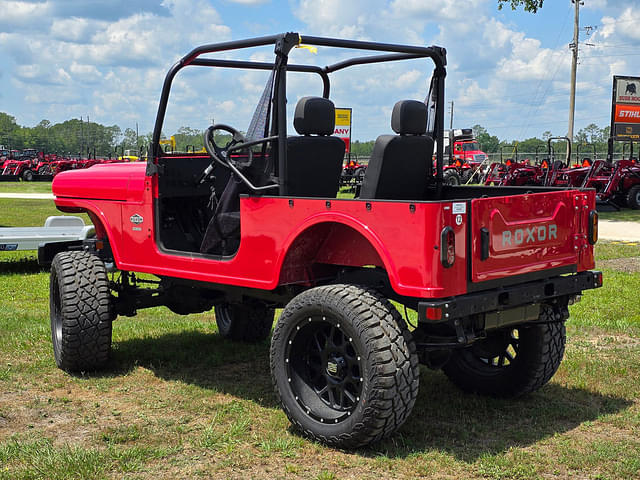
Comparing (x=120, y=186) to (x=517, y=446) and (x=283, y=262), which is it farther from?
(x=517, y=446)

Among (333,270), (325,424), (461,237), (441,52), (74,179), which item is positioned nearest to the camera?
(461,237)

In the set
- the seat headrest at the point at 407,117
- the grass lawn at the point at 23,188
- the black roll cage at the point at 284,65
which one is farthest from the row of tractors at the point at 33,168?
the seat headrest at the point at 407,117

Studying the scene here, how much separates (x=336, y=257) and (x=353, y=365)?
0.69 metres

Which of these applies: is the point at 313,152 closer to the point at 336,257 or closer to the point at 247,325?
the point at 336,257

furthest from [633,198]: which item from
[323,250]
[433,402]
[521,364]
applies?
[323,250]

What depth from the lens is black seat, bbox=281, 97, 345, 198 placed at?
490 centimetres

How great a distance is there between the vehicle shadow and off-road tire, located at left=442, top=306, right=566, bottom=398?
9 cm

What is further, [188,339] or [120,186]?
[188,339]

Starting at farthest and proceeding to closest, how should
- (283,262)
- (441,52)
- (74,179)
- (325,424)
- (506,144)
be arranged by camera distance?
(506,144)
(74,179)
(441,52)
(283,262)
(325,424)

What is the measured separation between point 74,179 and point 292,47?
2.60m

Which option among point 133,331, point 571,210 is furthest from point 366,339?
point 133,331

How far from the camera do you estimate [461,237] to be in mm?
4035

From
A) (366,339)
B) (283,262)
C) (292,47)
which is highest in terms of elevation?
(292,47)

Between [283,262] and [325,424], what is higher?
[283,262]
